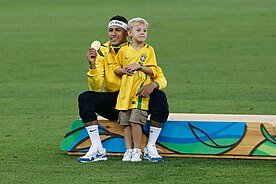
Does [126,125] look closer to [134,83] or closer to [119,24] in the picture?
[134,83]

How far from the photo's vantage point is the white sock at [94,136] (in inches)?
338

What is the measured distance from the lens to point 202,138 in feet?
28.7

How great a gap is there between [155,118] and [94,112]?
0.59 meters

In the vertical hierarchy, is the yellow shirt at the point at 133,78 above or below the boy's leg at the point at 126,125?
above

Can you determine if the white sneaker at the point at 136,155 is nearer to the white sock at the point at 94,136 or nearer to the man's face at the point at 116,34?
the white sock at the point at 94,136

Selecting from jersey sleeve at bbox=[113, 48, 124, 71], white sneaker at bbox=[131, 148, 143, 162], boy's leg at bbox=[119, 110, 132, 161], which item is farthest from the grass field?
jersey sleeve at bbox=[113, 48, 124, 71]

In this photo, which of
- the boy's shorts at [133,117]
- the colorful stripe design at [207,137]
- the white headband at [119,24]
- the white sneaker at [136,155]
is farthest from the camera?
the white headband at [119,24]

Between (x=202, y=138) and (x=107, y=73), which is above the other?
(x=107, y=73)

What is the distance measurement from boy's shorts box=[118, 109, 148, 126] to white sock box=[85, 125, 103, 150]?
0.25 metres

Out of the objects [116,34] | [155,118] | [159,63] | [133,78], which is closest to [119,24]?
[116,34]

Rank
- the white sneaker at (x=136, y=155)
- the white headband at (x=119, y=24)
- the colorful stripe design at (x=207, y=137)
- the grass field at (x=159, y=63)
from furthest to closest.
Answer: the white headband at (x=119, y=24) → the colorful stripe design at (x=207, y=137) → the white sneaker at (x=136, y=155) → the grass field at (x=159, y=63)

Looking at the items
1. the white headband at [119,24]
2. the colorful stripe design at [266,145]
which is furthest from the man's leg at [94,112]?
the colorful stripe design at [266,145]

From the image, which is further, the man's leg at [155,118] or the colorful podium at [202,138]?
the colorful podium at [202,138]

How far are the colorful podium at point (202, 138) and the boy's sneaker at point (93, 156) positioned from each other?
33 cm
